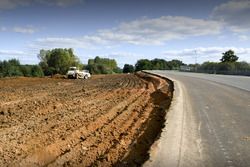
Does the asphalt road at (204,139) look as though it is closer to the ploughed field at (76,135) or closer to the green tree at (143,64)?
→ the ploughed field at (76,135)

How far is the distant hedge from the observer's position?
264 feet

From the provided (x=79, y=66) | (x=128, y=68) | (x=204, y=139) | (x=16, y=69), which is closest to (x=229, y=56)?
(x=128, y=68)

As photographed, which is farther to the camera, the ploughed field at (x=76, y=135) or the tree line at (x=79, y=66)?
the tree line at (x=79, y=66)

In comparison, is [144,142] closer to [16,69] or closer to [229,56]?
[16,69]

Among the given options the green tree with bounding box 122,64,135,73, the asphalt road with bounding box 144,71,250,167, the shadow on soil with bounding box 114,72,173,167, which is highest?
the asphalt road with bounding box 144,71,250,167

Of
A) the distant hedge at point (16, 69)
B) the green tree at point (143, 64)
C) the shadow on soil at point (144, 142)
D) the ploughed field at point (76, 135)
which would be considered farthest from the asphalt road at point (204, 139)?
the green tree at point (143, 64)

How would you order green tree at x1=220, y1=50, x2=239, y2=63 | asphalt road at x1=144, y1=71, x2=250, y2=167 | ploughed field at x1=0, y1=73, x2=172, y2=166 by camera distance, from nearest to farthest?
asphalt road at x1=144, y1=71, x2=250, y2=167, ploughed field at x1=0, y1=73, x2=172, y2=166, green tree at x1=220, y1=50, x2=239, y2=63

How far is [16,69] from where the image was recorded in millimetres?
84812

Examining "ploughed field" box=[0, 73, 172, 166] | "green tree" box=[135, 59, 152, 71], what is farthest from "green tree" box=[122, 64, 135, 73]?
"ploughed field" box=[0, 73, 172, 166]

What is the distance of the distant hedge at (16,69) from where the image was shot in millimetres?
80375

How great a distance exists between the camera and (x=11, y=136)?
36.8 ft

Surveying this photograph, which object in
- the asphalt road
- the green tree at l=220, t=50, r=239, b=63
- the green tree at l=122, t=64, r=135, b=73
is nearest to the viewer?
the asphalt road

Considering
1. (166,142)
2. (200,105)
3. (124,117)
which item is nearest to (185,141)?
(166,142)

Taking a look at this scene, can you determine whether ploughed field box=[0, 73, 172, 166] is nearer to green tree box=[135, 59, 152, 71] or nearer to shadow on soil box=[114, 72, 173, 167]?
shadow on soil box=[114, 72, 173, 167]
